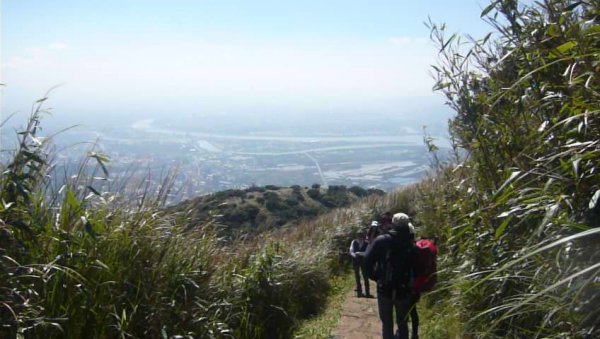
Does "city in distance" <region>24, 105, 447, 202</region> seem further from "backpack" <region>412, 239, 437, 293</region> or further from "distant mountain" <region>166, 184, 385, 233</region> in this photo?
"backpack" <region>412, 239, 437, 293</region>

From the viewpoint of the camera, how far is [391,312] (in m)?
5.64

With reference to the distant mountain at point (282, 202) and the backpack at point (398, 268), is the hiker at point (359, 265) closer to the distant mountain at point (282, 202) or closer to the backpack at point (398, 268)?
the backpack at point (398, 268)

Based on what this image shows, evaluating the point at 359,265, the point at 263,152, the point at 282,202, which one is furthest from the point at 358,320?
the point at 263,152

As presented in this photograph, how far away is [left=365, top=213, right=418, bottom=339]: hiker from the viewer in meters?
5.38

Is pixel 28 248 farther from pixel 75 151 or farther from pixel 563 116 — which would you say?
pixel 563 116

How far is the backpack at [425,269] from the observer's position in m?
5.48

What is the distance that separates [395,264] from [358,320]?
276 cm

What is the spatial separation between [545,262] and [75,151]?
14.5ft

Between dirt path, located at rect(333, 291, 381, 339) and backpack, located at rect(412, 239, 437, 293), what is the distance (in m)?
1.59

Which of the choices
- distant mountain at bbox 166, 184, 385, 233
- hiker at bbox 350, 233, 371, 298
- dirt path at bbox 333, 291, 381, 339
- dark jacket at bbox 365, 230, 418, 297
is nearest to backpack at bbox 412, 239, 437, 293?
dark jacket at bbox 365, 230, 418, 297

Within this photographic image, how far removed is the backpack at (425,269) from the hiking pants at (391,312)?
0.19m

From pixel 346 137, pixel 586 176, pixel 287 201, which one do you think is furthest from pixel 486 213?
pixel 346 137

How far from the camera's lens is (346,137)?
103938 millimetres

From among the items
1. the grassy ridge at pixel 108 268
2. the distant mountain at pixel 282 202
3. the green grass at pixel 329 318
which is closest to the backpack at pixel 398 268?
the grassy ridge at pixel 108 268
